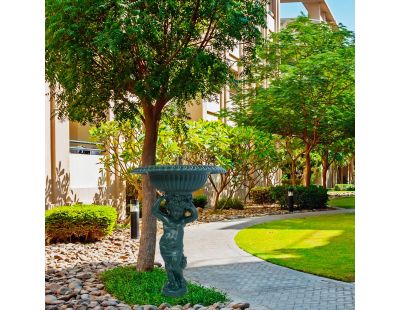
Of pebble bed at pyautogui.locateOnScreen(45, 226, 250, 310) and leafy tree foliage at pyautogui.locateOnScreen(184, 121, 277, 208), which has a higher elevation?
leafy tree foliage at pyautogui.locateOnScreen(184, 121, 277, 208)

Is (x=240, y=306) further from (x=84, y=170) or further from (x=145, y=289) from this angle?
(x=84, y=170)

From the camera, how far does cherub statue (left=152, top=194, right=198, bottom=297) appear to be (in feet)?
22.6

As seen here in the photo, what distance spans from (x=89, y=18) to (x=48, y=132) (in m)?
5.64

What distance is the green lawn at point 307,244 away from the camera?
9.20 m

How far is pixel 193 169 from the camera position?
654 centimetres

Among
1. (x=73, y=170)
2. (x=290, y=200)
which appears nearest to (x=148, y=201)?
(x=73, y=170)

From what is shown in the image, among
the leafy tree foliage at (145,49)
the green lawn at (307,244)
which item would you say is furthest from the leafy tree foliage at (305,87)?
the leafy tree foliage at (145,49)

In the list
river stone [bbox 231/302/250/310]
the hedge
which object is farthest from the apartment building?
the hedge

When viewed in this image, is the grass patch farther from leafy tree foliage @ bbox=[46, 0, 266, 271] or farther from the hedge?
the hedge

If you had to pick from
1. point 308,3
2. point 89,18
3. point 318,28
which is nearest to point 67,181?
point 89,18

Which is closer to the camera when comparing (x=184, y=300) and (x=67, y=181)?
(x=184, y=300)

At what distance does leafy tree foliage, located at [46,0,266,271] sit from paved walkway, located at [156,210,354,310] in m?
1.21

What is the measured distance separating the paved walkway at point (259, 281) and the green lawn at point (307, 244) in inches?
14.0
